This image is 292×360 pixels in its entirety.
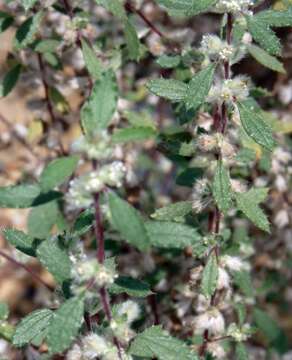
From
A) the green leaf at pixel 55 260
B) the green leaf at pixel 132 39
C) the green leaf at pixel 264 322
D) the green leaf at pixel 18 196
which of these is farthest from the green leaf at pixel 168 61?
the green leaf at pixel 264 322

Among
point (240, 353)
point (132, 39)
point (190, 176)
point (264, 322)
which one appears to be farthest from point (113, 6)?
point (264, 322)

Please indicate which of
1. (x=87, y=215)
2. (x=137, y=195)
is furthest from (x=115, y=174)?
(x=137, y=195)

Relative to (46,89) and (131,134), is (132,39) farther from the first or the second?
(131,134)

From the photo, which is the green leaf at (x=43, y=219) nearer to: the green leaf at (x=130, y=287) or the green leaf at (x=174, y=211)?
the green leaf at (x=174, y=211)

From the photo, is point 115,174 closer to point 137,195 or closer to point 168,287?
point 137,195

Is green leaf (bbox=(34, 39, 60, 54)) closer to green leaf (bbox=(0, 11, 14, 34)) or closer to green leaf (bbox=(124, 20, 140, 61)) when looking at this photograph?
green leaf (bbox=(0, 11, 14, 34))
